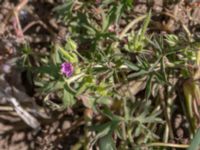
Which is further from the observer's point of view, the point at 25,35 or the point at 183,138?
the point at 25,35

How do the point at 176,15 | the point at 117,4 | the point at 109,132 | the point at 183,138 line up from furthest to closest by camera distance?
the point at 176,15 → the point at 183,138 → the point at 117,4 → the point at 109,132

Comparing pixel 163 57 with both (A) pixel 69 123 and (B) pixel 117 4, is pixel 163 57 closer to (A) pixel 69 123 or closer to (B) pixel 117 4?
(B) pixel 117 4

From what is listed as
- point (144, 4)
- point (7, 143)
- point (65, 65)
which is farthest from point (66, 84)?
point (144, 4)

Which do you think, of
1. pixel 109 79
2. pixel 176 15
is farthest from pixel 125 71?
pixel 176 15

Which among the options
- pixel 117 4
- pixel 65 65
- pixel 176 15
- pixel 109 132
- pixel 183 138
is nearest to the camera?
pixel 65 65

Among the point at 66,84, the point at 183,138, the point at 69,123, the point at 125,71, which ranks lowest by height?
the point at 183,138

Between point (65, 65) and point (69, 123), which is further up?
point (65, 65)
